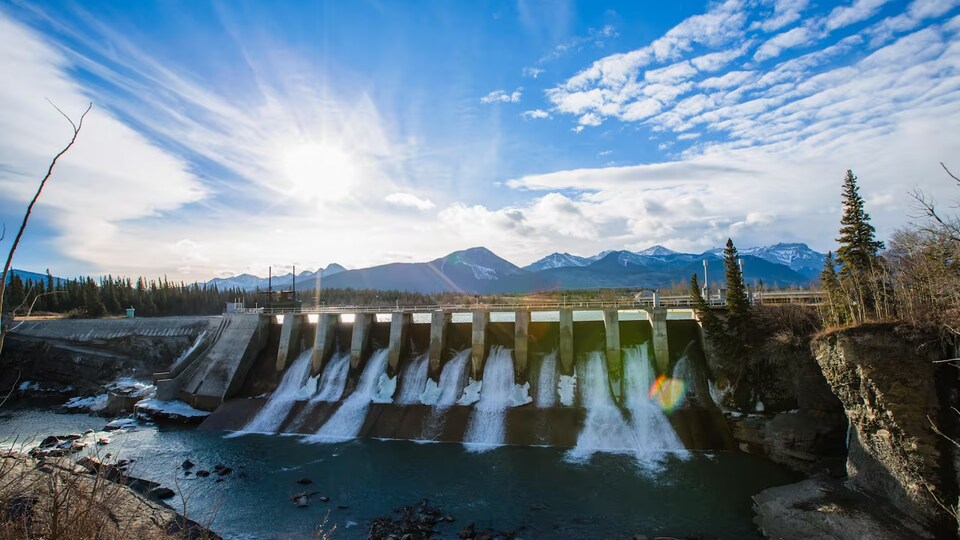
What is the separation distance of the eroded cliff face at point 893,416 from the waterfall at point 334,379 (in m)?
32.2

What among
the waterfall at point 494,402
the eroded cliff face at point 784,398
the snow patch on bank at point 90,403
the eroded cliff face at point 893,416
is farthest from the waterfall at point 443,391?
the snow patch on bank at point 90,403

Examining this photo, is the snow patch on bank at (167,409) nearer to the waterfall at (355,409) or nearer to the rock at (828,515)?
the waterfall at (355,409)

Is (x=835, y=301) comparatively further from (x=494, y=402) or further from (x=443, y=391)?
(x=443, y=391)

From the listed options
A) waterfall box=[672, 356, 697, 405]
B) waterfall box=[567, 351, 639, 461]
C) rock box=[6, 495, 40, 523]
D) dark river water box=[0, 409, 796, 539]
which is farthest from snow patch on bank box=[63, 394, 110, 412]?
waterfall box=[672, 356, 697, 405]

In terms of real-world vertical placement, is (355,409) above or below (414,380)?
below

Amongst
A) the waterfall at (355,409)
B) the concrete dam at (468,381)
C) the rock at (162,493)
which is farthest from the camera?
the waterfall at (355,409)

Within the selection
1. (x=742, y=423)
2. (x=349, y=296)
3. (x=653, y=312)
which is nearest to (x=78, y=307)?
(x=349, y=296)

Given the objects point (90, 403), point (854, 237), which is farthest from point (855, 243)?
point (90, 403)

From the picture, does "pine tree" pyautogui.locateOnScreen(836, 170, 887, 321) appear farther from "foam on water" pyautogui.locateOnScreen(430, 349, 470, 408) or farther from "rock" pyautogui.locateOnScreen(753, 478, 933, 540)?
"foam on water" pyautogui.locateOnScreen(430, 349, 470, 408)

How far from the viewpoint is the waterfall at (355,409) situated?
36.4m

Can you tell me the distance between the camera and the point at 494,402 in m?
36.8

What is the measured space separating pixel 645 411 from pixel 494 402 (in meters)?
9.94

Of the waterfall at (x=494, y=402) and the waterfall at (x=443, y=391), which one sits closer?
the waterfall at (x=494, y=402)

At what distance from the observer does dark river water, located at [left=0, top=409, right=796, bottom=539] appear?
896 inches
